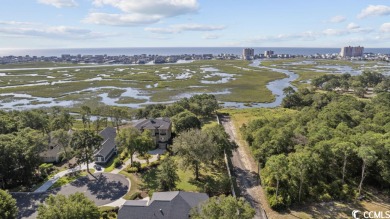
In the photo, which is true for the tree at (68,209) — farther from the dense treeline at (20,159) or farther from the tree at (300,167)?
the tree at (300,167)

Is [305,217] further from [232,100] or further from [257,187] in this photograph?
[232,100]

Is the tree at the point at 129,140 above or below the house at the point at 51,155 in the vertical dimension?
above

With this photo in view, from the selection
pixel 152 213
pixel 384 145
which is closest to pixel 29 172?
pixel 152 213

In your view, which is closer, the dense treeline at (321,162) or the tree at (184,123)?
the dense treeline at (321,162)

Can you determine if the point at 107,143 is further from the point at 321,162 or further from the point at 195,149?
the point at 321,162

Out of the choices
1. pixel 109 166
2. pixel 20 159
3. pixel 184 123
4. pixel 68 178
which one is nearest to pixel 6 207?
pixel 20 159

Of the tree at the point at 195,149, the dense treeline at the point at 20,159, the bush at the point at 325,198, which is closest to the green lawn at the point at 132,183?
the tree at the point at 195,149

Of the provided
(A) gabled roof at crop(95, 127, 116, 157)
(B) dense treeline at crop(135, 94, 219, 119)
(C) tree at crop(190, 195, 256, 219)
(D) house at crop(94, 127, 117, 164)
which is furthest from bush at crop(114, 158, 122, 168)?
(C) tree at crop(190, 195, 256, 219)
